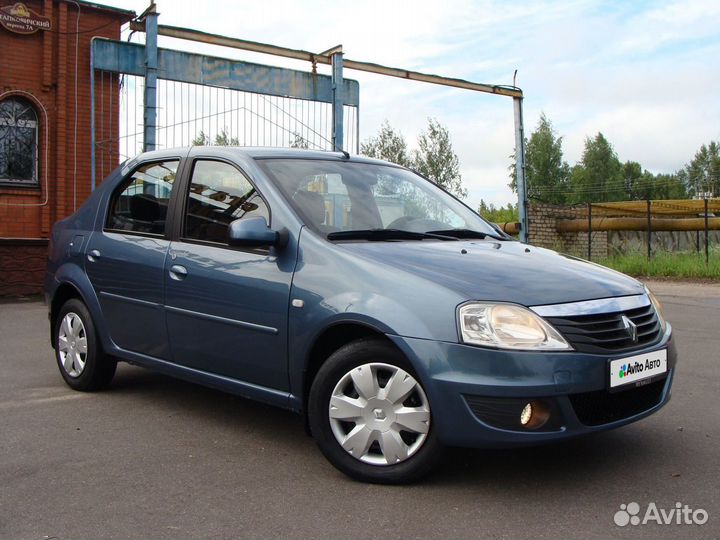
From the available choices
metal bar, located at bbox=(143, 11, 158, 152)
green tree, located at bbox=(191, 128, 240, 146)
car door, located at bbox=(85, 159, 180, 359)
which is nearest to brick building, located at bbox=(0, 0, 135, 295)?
metal bar, located at bbox=(143, 11, 158, 152)

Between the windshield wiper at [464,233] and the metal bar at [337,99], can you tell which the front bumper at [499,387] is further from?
the metal bar at [337,99]

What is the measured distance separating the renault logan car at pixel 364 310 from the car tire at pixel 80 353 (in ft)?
0.13

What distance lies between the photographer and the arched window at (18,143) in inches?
523

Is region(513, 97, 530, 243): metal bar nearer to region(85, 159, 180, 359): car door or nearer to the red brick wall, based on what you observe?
the red brick wall

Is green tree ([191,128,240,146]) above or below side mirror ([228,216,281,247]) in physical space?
above

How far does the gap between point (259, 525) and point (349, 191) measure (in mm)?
2117

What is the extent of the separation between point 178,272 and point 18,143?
34.6 feet

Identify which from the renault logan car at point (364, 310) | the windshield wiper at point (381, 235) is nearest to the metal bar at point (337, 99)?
the renault logan car at point (364, 310)

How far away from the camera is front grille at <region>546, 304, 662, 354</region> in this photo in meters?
3.25

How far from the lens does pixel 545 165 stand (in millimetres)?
80875

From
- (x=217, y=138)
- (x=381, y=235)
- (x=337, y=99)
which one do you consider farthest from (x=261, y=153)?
(x=337, y=99)

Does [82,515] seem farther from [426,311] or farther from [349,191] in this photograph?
[349,191]

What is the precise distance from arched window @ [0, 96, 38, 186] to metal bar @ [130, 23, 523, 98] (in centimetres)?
281

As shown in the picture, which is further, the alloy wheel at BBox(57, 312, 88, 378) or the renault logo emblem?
the alloy wheel at BBox(57, 312, 88, 378)
